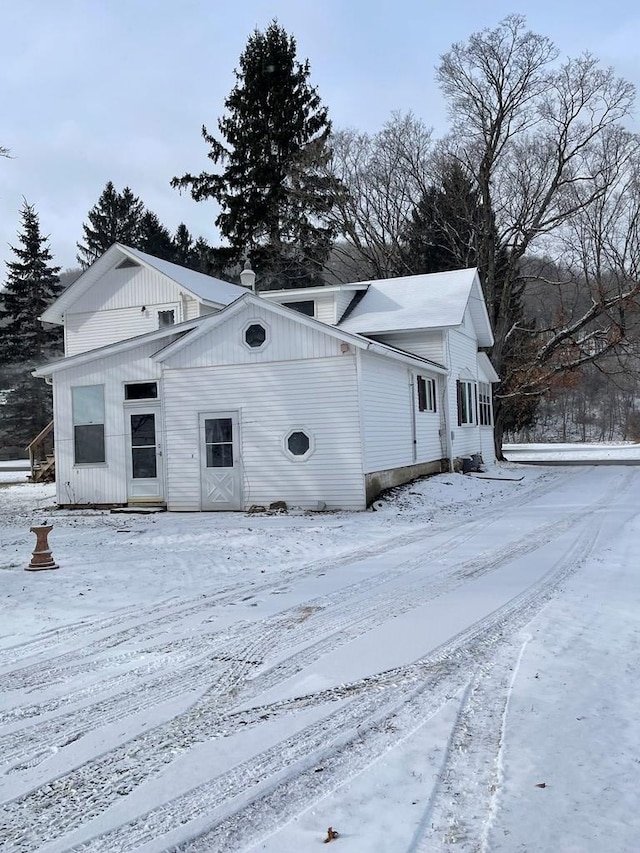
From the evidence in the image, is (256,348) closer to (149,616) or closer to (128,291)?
(149,616)

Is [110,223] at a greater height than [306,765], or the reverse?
[110,223]

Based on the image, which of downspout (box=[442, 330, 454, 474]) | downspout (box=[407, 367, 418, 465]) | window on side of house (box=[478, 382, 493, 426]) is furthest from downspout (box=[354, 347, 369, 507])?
window on side of house (box=[478, 382, 493, 426])

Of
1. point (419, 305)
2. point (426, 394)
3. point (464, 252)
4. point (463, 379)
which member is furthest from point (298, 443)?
point (464, 252)

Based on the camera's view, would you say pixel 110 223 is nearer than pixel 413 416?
No

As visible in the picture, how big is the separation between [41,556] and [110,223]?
161 feet

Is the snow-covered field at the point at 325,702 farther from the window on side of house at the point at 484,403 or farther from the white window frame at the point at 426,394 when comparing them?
the window on side of house at the point at 484,403

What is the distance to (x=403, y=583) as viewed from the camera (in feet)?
25.6

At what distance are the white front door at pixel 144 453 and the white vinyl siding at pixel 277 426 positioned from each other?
0.46 metres

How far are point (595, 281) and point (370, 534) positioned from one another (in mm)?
23639

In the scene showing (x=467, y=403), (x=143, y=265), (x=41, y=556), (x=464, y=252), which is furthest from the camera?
(x=464, y=252)

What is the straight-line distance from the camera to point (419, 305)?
2122 cm

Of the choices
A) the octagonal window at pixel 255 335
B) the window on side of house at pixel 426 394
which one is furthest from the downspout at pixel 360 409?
the window on side of house at pixel 426 394

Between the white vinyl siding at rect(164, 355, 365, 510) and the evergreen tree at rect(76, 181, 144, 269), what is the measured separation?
4108 centimetres

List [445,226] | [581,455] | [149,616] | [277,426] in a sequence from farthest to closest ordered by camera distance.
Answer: [581,455] → [445,226] → [277,426] → [149,616]
